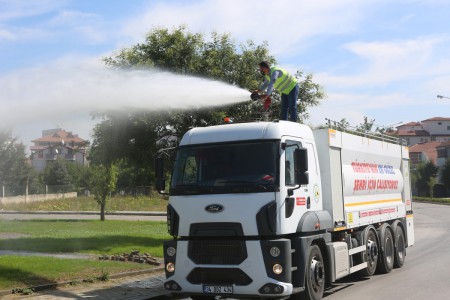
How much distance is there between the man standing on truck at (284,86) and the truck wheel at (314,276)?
2.69 m

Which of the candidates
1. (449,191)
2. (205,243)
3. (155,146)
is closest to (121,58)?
(155,146)

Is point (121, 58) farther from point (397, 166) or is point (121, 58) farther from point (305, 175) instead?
point (305, 175)

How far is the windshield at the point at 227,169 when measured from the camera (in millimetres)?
8383

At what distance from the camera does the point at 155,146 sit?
56.4ft

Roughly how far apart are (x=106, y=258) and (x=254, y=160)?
23.0 ft

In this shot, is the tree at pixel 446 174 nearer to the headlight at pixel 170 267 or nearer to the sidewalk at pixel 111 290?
the sidewalk at pixel 111 290

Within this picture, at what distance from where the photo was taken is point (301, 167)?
336 inches

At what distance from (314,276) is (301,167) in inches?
74.9

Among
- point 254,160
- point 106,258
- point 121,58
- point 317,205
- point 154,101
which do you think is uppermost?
point 121,58

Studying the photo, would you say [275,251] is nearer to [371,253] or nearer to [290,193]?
[290,193]

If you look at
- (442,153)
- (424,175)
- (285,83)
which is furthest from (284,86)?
(442,153)

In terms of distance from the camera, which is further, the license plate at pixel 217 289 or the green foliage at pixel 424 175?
the green foliage at pixel 424 175

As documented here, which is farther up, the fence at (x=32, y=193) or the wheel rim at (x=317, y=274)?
the fence at (x=32, y=193)

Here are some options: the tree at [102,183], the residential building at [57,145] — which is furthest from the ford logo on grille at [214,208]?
the tree at [102,183]
